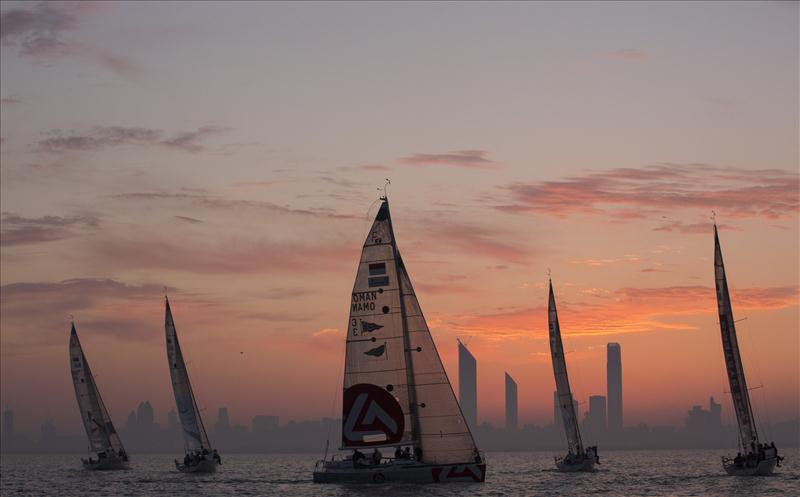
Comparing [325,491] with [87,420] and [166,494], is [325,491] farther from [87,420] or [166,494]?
[87,420]

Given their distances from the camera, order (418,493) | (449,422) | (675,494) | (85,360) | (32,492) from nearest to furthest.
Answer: (418,493) < (449,422) < (675,494) < (32,492) < (85,360)

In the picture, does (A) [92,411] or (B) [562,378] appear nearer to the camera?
(B) [562,378]

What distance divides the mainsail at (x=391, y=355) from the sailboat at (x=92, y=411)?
193ft

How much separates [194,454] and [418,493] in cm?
4721

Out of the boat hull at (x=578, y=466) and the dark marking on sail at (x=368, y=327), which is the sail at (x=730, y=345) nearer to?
the boat hull at (x=578, y=466)

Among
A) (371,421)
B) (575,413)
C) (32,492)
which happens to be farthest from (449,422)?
(32,492)

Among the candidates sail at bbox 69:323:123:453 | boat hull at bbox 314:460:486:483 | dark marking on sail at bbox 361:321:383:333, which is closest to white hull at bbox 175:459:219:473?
sail at bbox 69:323:123:453

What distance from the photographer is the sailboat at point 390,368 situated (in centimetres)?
6725

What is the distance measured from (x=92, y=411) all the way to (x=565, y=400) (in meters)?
50.0

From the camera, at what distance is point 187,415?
104938 millimetres

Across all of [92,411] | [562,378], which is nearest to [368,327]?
[562,378]

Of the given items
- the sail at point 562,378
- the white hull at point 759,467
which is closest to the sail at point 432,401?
the white hull at point 759,467

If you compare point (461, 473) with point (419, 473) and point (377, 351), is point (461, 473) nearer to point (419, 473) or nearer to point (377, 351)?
point (419, 473)

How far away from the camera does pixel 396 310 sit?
222ft
